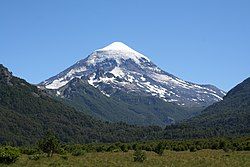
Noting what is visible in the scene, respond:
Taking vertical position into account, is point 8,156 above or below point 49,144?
below

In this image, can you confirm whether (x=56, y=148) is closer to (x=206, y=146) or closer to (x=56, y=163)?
(x=56, y=163)

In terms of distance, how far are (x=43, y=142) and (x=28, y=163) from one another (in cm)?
1207

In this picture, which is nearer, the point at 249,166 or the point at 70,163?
the point at 249,166

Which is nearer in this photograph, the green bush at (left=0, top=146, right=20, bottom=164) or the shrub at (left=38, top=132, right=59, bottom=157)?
the green bush at (left=0, top=146, right=20, bottom=164)

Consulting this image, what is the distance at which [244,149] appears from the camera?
256ft

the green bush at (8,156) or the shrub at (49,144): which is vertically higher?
the shrub at (49,144)

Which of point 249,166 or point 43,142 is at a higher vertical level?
point 43,142

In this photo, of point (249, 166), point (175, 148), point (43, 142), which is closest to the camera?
point (249, 166)

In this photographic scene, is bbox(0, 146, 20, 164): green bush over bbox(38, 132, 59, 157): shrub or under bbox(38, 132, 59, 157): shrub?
under

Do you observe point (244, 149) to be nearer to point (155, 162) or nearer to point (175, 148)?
point (175, 148)

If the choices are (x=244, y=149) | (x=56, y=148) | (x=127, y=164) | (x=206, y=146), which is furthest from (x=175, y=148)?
(x=127, y=164)

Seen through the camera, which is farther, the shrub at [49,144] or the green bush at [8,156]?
the shrub at [49,144]

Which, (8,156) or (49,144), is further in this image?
(49,144)

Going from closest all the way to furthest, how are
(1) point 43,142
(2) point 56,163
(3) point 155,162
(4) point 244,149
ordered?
(2) point 56,163 → (3) point 155,162 → (1) point 43,142 → (4) point 244,149
